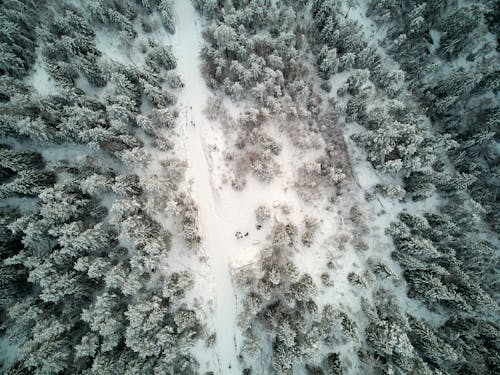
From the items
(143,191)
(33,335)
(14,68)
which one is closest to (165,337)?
(33,335)

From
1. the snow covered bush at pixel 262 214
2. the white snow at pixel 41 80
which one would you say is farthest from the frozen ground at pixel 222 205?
the white snow at pixel 41 80

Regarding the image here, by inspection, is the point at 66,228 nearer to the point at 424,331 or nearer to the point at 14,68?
the point at 14,68

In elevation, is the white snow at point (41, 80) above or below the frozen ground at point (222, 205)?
A: above

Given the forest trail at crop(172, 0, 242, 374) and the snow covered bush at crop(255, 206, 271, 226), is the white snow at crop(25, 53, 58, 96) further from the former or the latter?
the snow covered bush at crop(255, 206, 271, 226)

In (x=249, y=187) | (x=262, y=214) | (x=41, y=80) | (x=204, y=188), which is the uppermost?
(x=41, y=80)

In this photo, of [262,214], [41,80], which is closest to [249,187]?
[262,214]

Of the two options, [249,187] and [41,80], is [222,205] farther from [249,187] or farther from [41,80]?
[41,80]

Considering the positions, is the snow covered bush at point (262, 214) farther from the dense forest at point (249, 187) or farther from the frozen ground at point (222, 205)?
the frozen ground at point (222, 205)
